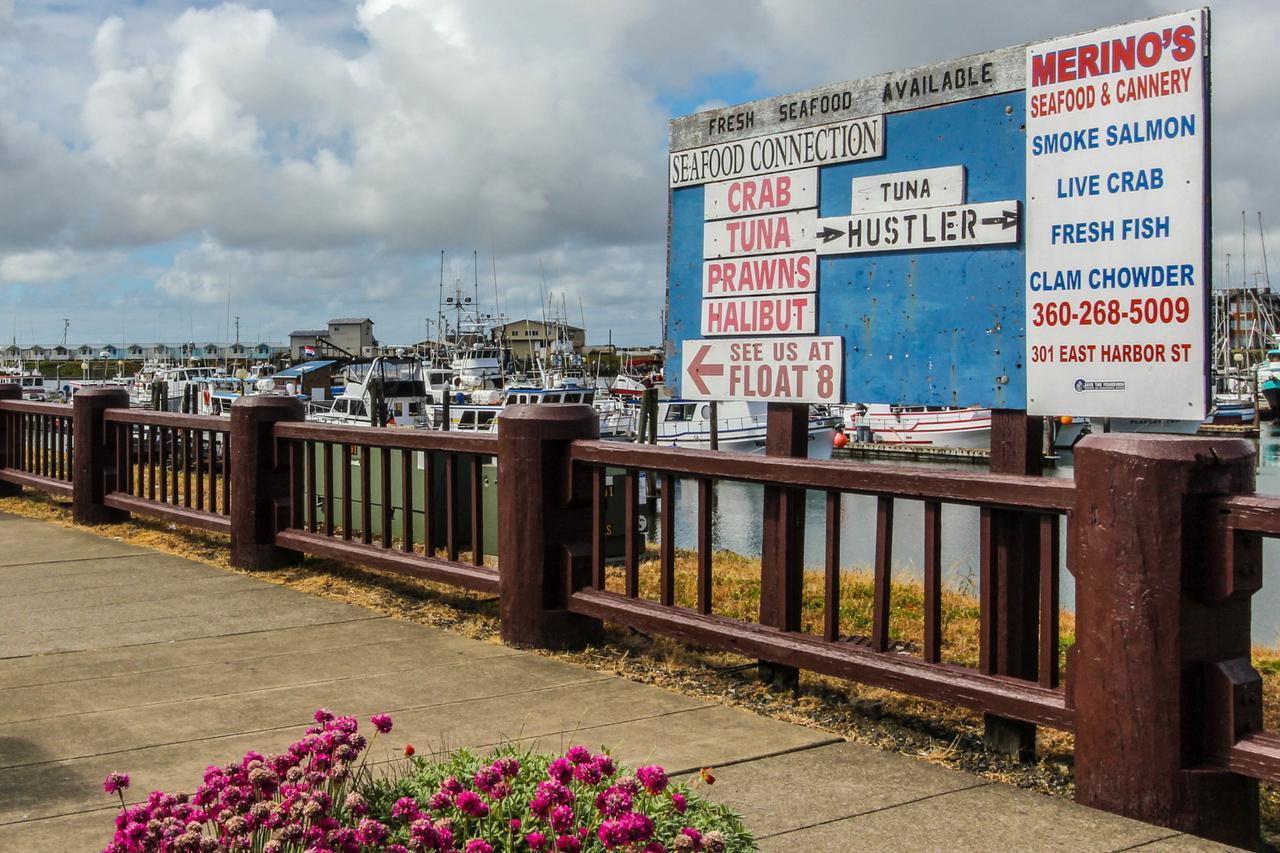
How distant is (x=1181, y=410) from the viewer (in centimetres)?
478

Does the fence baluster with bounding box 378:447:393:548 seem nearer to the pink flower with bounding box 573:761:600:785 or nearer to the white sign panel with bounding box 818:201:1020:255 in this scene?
the white sign panel with bounding box 818:201:1020:255

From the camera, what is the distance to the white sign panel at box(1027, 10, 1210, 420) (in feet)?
15.7

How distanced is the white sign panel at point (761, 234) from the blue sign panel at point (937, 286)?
0.05 metres

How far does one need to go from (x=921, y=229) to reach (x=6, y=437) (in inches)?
445

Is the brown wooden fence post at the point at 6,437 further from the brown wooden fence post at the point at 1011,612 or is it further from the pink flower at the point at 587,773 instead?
the pink flower at the point at 587,773

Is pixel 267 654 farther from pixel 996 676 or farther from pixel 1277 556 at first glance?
pixel 1277 556

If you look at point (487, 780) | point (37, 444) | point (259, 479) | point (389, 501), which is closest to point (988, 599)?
point (487, 780)

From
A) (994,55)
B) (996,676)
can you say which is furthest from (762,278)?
(996,676)

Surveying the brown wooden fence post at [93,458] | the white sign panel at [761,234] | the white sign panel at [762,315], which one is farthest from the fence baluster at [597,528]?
the brown wooden fence post at [93,458]

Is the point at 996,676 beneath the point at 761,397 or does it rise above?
beneath

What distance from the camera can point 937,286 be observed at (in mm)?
5703

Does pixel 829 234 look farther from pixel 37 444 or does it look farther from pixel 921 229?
pixel 37 444

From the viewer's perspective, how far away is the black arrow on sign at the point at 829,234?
20.1ft

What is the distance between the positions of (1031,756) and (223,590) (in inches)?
211
